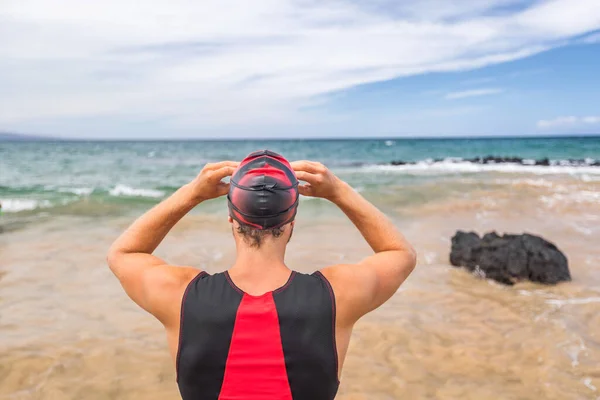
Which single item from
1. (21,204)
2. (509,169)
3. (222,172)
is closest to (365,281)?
(222,172)

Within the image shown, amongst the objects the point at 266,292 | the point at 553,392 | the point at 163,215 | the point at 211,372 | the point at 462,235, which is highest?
the point at 163,215

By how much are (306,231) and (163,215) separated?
10380 mm

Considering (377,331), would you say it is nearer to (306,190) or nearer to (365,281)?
(306,190)

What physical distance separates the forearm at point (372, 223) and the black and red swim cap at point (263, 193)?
0.40m

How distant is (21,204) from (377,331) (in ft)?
56.2

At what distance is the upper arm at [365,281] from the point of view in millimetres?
2055

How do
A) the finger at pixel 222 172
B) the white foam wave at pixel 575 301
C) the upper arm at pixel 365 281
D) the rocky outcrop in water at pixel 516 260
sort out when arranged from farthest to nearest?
the rocky outcrop in water at pixel 516 260
the white foam wave at pixel 575 301
the finger at pixel 222 172
the upper arm at pixel 365 281

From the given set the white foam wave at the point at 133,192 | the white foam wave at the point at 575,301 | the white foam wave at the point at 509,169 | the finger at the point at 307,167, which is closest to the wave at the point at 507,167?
the white foam wave at the point at 509,169

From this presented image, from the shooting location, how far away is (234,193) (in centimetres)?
213

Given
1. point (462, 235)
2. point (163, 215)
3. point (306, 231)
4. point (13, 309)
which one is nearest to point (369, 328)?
point (462, 235)

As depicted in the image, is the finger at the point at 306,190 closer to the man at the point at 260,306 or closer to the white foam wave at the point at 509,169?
the man at the point at 260,306

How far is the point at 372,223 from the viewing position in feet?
8.25

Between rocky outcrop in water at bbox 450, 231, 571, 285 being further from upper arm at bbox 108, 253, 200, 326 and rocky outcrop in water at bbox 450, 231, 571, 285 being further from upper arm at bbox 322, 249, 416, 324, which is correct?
upper arm at bbox 108, 253, 200, 326

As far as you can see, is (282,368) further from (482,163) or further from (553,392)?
(482,163)
